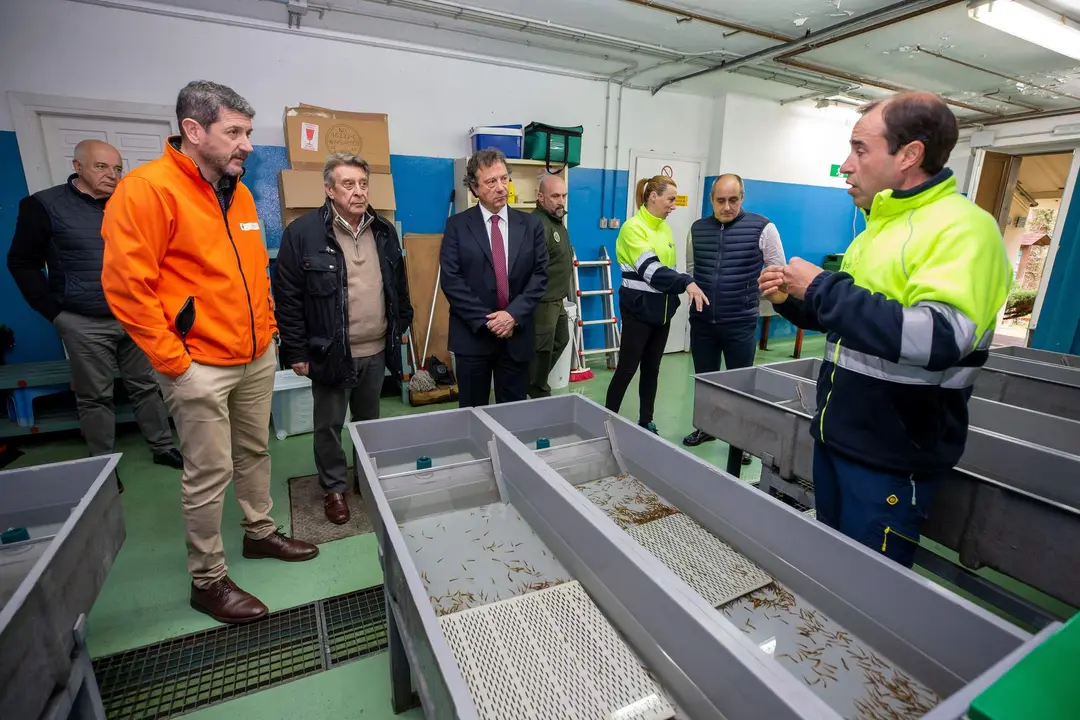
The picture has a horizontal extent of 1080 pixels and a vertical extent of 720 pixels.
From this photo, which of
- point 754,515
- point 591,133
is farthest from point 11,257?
point 591,133

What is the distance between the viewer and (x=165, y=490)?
2.79 meters

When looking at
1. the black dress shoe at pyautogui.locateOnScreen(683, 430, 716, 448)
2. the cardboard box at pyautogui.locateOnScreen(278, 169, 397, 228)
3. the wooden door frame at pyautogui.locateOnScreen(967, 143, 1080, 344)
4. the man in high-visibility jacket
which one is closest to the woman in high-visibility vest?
the black dress shoe at pyautogui.locateOnScreen(683, 430, 716, 448)

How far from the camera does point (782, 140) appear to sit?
6023 millimetres

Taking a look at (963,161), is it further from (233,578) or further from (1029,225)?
(233,578)

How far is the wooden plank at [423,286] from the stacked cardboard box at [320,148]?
495mm

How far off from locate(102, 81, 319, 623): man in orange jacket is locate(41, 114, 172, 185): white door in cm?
248

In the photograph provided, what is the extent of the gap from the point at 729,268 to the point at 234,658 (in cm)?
287

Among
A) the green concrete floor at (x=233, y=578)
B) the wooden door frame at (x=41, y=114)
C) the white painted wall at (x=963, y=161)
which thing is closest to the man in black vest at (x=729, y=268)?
the green concrete floor at (x=233, y=578)

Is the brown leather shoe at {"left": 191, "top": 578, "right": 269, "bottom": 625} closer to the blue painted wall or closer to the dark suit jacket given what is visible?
the dark suit jacket

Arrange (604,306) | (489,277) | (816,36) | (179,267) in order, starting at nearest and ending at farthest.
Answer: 1. (179,267)
2. (489,277)
3. (816,36)
4. (604,306)

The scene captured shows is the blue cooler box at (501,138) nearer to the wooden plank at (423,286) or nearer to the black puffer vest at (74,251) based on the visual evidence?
the wooden plank at (423,286)

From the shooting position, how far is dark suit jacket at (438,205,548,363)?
8.03 ft

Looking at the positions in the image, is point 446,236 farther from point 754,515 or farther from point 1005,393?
point 1005,393

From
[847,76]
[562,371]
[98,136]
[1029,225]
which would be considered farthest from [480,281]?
[1029,225]
